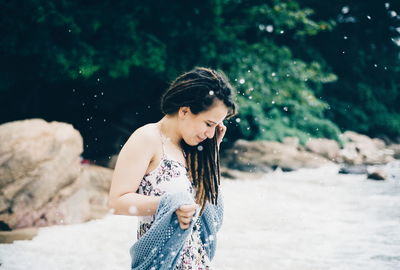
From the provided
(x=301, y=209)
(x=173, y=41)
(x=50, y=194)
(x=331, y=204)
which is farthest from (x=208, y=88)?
(x=173, y=41)

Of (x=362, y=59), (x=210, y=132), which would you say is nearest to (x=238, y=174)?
(x=210, y=132)

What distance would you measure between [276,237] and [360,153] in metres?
9.67

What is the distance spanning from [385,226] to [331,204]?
5.24 feet

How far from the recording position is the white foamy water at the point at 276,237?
202 inches

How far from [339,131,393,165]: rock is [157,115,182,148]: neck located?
A: 12833 millimetres

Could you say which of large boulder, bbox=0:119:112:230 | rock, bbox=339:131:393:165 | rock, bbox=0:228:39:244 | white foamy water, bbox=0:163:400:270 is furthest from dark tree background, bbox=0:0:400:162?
rock, bbox=0:228:39:244

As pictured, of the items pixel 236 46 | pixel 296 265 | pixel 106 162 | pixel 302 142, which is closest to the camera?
pixel 296 265

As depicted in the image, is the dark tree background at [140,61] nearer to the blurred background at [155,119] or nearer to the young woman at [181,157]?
the blurred background at [155,119]

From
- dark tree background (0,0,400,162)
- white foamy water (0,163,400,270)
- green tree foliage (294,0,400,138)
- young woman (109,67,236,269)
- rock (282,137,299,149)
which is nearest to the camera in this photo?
young woman (109,67,236,269)

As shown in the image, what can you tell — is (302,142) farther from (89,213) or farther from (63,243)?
(63,243)

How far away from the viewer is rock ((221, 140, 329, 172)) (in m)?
11.9

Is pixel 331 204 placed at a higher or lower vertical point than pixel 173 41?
lower

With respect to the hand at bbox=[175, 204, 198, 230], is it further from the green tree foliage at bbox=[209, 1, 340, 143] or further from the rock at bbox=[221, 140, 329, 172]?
the green tree foliage at bbox=[209, 1, 340, 143]

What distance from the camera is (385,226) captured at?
691 centimetres
